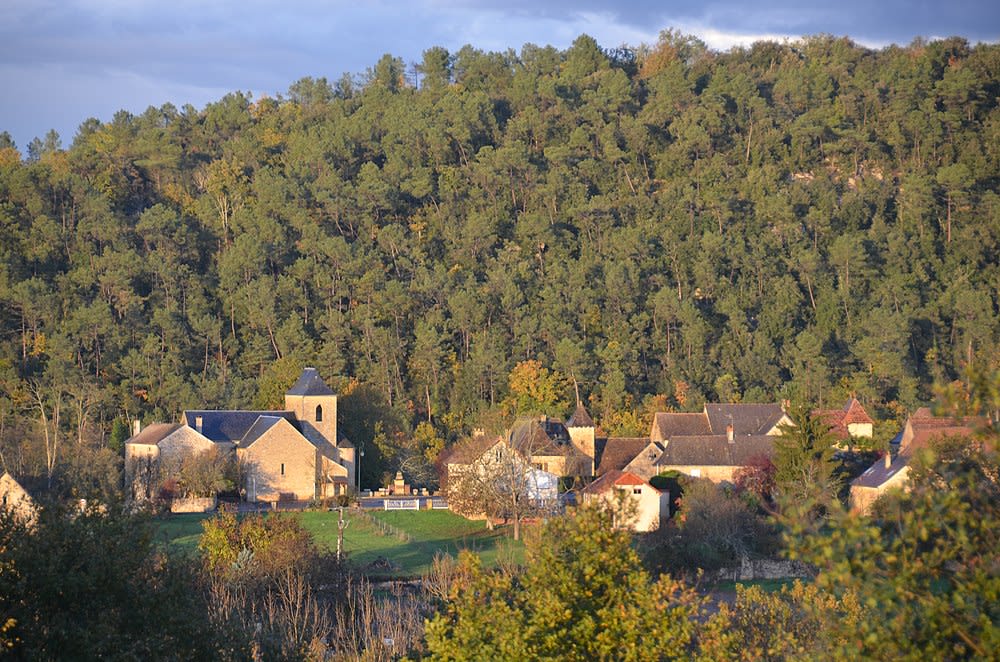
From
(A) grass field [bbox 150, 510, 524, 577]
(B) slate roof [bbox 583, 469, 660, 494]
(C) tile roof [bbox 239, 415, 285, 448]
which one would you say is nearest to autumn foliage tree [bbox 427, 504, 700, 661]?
(A) grass field [bbox 150, 510, 524, 577]

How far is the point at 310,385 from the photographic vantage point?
62.8 metres

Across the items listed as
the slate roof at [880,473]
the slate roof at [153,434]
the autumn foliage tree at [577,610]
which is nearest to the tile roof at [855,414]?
the slate roof at [880,473]

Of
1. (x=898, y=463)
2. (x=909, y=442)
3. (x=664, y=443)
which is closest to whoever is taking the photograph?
(x=898, y=463)

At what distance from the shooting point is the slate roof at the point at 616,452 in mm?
56188

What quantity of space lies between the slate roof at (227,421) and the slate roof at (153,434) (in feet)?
3.11

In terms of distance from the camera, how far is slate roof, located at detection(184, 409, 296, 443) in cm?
5828

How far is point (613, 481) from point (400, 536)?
28.6ft

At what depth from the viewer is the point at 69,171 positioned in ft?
288

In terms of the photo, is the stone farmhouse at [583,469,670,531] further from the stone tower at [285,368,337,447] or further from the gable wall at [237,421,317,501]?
the stone tower at [285,368,337,447]

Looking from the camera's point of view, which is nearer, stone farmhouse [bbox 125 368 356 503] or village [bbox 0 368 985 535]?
village [bbox 0 368 985 535]

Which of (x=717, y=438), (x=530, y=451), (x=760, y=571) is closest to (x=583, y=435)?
(x=530, y=451)

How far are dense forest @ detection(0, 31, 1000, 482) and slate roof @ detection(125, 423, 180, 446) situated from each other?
4.65ft

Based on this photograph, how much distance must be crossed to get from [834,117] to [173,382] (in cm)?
5870

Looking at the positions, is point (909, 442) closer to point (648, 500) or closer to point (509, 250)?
point (648, 500)
